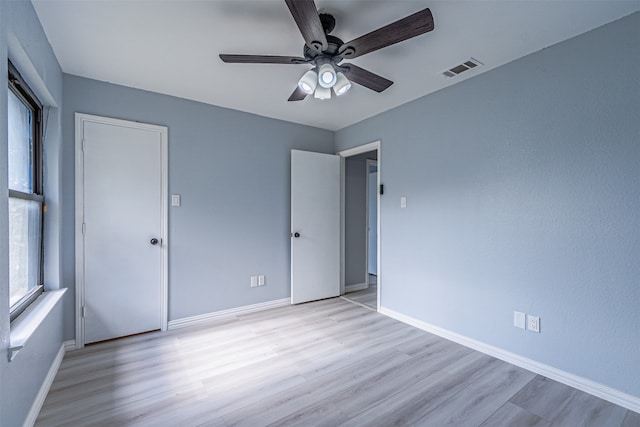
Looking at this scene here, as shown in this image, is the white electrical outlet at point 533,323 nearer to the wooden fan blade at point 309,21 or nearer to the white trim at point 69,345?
the wooden fan blade at point 309,21

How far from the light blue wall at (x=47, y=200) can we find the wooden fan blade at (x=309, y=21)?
1280 mm

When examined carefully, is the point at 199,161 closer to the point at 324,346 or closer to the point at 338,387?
the point at 324,346

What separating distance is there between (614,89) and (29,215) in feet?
13.2

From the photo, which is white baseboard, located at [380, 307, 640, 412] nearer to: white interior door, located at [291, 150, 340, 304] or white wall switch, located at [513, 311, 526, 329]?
white wall switch, located at [513, 311, 526, 329]

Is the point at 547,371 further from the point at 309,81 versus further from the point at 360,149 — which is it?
the point at 360,149

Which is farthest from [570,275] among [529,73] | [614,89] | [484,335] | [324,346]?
[324,346]

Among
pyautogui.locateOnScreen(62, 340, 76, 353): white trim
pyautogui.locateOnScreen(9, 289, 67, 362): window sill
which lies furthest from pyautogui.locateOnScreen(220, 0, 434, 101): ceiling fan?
pyautogui.locateOnScreen(62, 340, 76, 353): white trim

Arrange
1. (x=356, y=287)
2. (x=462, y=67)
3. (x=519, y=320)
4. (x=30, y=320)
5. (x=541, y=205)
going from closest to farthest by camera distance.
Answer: (x=30, y=320), (x=541, y=205), (x=519, y=320), (x=462, y=67), (x=356, y=287)

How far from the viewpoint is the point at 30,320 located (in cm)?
164

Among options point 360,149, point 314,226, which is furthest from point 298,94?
point 314,226

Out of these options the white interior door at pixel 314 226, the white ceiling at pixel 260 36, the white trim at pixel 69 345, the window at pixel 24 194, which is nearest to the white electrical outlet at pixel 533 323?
the white ceiling at pixel 260 36

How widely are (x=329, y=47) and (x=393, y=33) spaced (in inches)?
15.9

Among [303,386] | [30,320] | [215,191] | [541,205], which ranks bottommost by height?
[303,386]

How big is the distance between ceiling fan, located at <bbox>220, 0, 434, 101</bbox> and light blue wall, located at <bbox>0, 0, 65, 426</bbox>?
1.01 metres
